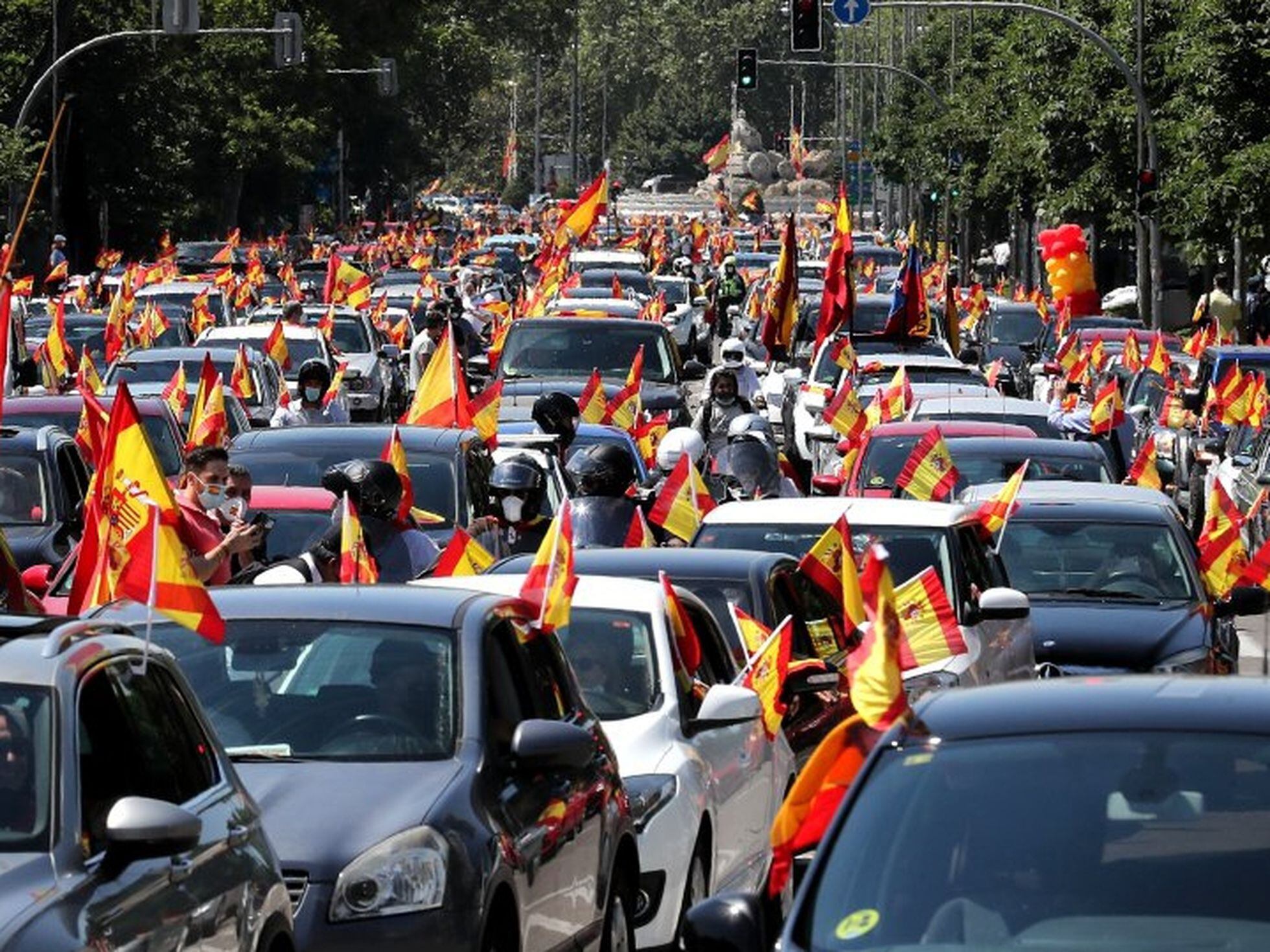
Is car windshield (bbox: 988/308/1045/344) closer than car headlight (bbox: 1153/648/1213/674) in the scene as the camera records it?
No

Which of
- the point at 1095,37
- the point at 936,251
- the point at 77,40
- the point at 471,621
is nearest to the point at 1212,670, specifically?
the point at 471,621

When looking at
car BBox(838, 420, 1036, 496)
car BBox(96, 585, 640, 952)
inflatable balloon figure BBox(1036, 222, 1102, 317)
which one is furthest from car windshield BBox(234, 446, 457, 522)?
inflatable balloon figure BBox(1036, 222, 1102, 317)

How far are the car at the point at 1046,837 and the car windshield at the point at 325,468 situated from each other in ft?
37.5

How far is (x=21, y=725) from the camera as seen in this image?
6.73 meters

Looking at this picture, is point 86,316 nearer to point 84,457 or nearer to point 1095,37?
point 1095,37

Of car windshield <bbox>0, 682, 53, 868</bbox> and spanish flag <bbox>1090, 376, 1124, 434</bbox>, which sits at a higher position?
car windshield <bbox>0, 682, 53, 868</bbox>

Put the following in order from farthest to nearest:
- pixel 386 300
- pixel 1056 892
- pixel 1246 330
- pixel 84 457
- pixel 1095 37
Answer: pixel 386 300
pixel 1246 330
pixel 1095 37
pixel 84 457
pixel 1056 892

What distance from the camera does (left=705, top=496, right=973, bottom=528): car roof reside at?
49.7 feet

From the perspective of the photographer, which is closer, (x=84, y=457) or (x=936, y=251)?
(x=84, y=457)

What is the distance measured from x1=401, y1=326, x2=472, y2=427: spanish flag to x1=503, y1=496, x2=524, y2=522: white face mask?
5822 mm

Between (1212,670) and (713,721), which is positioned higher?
(713,721)

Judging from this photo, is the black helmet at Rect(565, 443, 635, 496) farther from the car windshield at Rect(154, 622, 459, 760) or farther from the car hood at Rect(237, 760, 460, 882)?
the car hood at Rect(237, 760, 460, 882)

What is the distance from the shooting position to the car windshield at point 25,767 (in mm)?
6465

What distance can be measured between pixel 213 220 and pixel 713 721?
260ft
